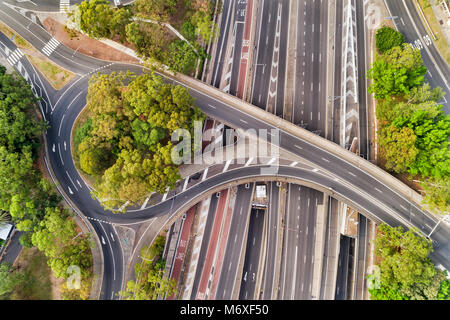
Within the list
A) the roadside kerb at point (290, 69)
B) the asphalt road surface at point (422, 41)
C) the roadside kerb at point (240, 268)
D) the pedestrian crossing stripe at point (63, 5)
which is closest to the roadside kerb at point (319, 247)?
the roadside kerb at point (240, 268)

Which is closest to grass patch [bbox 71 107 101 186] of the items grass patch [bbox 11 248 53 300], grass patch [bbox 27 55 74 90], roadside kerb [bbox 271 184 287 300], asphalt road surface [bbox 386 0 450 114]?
grass patch [bbox 27 55 74 90]

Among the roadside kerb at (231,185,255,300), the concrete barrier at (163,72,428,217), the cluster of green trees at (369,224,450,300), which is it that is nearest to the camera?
the cluster of green trees at (369,224,450,300)

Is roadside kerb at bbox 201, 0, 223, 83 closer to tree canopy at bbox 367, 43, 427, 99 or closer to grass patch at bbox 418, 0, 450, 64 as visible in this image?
tree canopy at bbox 367, 43, 427, 99

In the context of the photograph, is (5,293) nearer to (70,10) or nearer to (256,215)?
(256,215)
